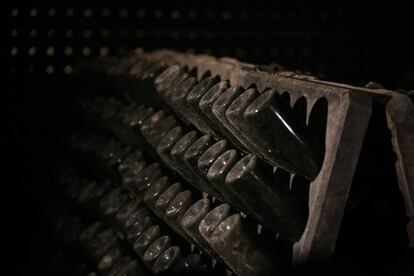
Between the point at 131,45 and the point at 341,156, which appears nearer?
the point at 341,156

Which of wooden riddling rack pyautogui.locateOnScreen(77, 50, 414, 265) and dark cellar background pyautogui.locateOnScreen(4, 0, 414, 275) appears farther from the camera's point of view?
dark cellar background pyautogui.locateOnScreen(4, 0, 414, 275)

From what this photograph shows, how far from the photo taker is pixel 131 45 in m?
2.38

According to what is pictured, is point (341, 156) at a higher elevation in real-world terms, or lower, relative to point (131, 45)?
lower

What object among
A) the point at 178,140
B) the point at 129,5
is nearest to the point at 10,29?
the point at 129,5

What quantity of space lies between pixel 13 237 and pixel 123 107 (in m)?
0.82

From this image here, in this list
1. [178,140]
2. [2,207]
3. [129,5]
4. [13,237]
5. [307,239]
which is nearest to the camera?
[307,239]

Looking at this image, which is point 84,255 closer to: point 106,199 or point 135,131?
point 106,199

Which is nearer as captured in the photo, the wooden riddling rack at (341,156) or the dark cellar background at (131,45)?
the wooden riddling rack at (341,156)

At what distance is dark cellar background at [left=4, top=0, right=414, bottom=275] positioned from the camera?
6.83ft

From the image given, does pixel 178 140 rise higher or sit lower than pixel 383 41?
higher

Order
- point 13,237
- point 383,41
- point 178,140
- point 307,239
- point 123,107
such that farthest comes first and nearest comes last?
point 383,41 → point 13,237 → point 123,107 → point 178,140 → point 307,239

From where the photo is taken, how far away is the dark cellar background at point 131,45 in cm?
208

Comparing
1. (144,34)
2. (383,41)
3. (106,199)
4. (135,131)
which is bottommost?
(383,41)

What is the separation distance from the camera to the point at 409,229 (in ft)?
2.47
